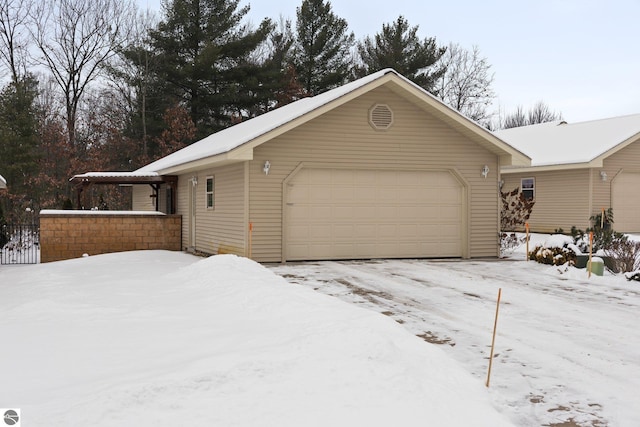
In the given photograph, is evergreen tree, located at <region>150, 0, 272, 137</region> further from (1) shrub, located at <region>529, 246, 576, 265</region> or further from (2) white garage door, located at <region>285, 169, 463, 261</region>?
(1) shrub, located at <region>529, 246, 576, 265</region>

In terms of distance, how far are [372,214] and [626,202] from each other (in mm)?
12706

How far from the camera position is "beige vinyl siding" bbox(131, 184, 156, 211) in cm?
2625

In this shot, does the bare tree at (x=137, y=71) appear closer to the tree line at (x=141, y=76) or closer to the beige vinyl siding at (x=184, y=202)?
the tree line at (x=141, y=76)

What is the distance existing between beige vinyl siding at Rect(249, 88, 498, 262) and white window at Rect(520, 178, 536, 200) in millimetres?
10104

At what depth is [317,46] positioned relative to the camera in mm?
37594

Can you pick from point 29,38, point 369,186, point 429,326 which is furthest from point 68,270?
point 29,38

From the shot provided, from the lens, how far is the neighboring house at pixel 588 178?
22203mm

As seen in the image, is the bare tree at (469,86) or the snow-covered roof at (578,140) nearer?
the snow-covered roof at (578,140)

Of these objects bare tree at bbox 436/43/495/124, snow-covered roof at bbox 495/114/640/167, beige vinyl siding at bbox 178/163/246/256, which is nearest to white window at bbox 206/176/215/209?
beige vinyl siding at bbox 178/163/246/256

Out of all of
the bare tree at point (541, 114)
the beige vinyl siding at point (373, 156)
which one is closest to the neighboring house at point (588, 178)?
the beige vinyl siding at point (373, 156)

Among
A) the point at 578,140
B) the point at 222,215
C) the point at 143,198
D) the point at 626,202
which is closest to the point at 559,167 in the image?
the point at 578,140

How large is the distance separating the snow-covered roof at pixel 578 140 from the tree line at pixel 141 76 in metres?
11.3

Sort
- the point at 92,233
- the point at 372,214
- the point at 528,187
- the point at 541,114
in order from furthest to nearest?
1. the point at 541,114
2. the point at 528,187
3. the point at 92,233
4. the point at 372,214

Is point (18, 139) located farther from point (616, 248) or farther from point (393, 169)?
point (616, 248)
